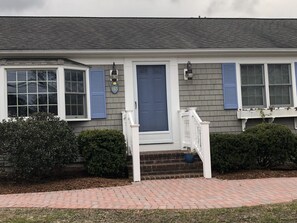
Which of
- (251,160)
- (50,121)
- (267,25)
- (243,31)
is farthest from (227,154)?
(267,25)

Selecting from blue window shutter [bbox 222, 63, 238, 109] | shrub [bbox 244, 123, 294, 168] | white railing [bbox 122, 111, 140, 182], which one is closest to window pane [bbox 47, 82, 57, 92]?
white railing [bbox 122, 111, 140, 182]

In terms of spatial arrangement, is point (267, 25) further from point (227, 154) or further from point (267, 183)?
point (267, 183)

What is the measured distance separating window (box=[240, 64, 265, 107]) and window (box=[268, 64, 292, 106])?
0.81 feet

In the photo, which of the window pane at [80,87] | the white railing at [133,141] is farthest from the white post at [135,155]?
the window pane at [80,87]

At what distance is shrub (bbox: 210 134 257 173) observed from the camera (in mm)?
9852

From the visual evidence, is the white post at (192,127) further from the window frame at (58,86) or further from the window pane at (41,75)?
the window pane at (41,75)

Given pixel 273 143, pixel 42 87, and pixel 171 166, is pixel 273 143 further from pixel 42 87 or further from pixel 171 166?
pixel 42 87

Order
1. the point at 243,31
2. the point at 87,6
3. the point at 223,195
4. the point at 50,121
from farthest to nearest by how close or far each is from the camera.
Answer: the point at 87,6
the point at 243,31
the point at 50,121
the point at 223,195

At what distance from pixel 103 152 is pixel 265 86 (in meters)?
5.02

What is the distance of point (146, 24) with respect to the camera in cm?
1365

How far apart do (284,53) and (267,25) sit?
113 inches

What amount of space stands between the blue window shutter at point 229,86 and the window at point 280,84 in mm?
1072

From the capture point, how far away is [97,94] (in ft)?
35.8

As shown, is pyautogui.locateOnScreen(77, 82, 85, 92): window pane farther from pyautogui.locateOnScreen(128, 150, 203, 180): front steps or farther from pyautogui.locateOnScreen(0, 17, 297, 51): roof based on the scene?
pyautogui.locateOnScreen(128, 150, 203, 180): front steps
